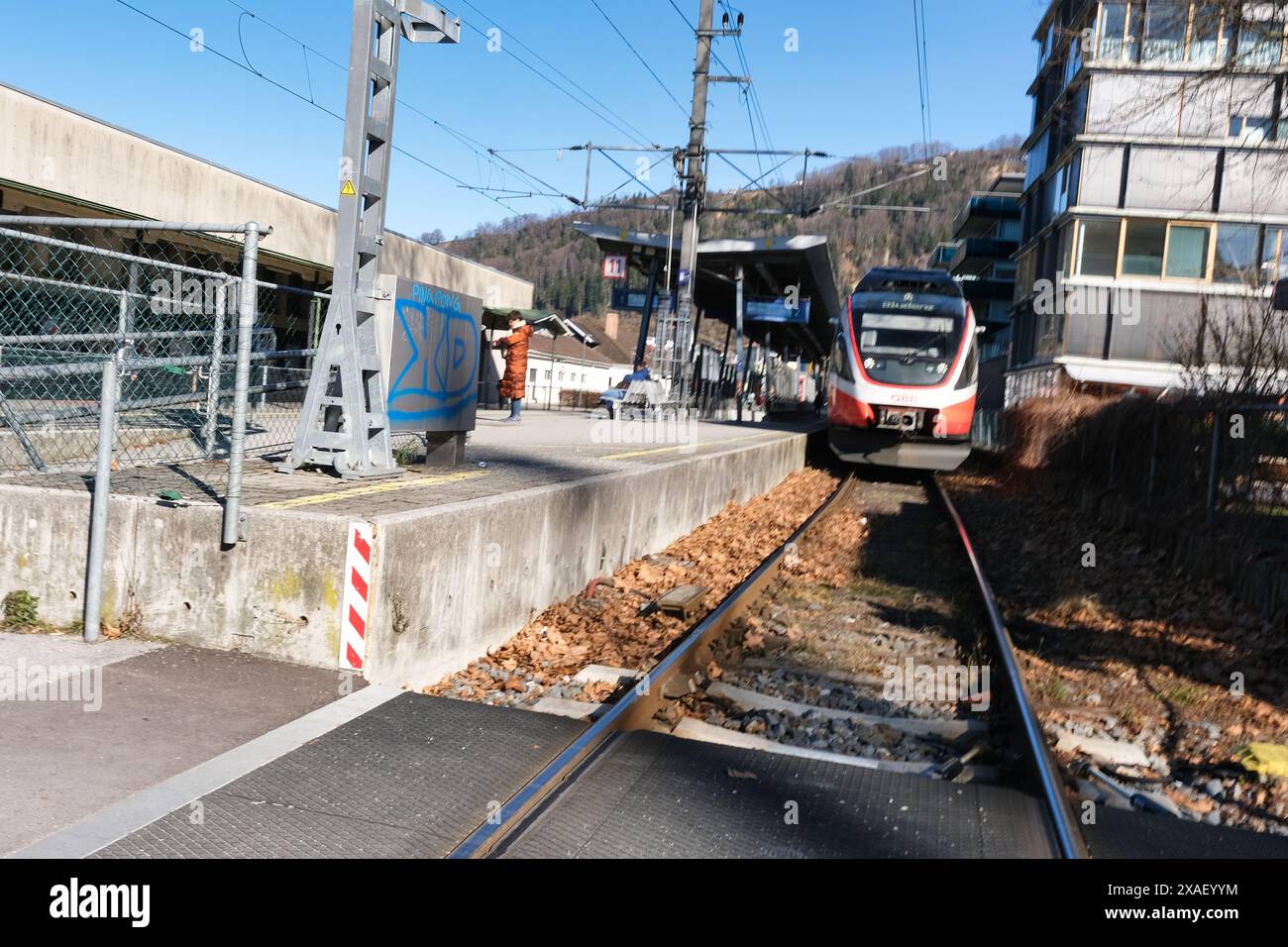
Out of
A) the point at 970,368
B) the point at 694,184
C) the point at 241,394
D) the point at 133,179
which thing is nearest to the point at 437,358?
the point at 241,394

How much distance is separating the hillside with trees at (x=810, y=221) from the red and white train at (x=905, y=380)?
9.29ft

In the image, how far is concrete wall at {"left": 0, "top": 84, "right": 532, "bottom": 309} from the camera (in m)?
16.8

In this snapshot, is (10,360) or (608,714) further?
(10,360)

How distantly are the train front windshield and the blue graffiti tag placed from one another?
37.3 feet

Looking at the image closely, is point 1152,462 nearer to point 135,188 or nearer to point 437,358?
point 437,358

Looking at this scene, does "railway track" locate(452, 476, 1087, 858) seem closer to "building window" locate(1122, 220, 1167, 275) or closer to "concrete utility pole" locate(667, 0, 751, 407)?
"concrete utility pole" locate(667, 0, 751, 407)

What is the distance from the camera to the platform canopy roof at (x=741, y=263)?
99.9 feet

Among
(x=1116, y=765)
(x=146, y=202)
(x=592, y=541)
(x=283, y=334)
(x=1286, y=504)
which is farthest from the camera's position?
(x=146, y=202)

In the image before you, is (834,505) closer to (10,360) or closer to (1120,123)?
(1120,123)

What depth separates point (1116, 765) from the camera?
5.43 metres

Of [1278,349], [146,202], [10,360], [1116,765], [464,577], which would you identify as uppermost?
[146,202]
